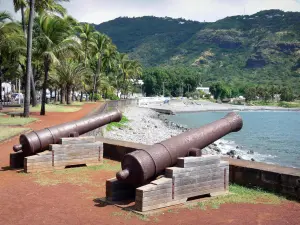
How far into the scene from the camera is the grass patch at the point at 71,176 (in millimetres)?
8109

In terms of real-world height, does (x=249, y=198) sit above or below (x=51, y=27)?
below

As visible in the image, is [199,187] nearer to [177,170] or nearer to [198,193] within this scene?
[198,193]

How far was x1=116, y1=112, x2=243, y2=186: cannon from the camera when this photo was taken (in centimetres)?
625

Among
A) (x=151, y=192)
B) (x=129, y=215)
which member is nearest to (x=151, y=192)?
(x=151, y=192)

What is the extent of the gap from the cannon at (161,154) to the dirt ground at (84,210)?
0.59m

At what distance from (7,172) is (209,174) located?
15.2 feet

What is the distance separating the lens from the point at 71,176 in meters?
8.67

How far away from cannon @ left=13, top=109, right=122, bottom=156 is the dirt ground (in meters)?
1.00

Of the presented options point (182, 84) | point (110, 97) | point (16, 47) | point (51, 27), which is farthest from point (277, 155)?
point (182, 84)

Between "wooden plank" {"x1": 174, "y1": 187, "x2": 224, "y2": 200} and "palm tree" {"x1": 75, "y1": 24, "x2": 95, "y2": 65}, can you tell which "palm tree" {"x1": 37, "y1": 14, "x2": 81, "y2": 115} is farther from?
"palm tree" {"x1": 75, "y1": 24, "x2": 95, "y2": 65}

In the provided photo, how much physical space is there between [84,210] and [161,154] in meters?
1.50

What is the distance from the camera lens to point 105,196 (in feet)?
23.2

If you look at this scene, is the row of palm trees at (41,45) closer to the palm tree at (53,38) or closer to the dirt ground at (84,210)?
the palm tree at (53,38)

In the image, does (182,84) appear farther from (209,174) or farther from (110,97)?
(209,174)
